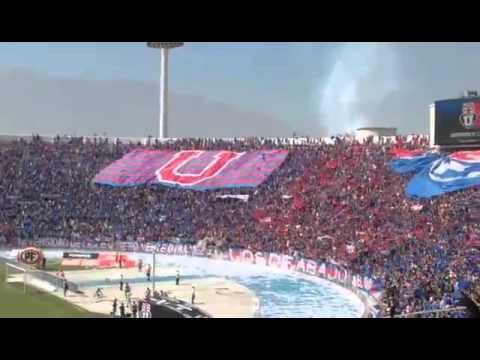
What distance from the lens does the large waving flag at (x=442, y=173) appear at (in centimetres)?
3753

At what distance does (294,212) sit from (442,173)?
9921 millimetres

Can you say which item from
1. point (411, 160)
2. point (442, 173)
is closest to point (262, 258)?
point (442, 173)

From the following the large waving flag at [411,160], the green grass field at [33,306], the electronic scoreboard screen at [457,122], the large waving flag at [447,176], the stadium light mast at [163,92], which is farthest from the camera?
the stadium light mast at [163,92]

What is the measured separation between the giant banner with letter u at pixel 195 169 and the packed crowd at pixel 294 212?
3.10ft

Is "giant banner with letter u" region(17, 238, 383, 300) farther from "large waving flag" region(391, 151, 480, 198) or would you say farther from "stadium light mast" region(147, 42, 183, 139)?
"stadium light mast" region(147, 42, 183, 139)

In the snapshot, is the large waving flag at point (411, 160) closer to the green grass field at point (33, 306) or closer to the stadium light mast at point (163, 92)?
the green grass field at point (33, 306)

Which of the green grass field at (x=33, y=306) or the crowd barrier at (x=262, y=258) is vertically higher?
the crowd barrier at (x=262, y=258)

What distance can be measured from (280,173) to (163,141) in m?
15.6

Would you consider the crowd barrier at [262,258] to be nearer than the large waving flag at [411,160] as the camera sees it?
Yes

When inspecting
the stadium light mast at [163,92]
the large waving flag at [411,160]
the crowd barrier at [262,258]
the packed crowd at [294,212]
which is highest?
the stadium light mast at [163,92]

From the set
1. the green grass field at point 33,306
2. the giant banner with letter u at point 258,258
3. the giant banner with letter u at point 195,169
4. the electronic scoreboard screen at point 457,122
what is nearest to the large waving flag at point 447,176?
the electronic scoreboard screen at point 457,122
